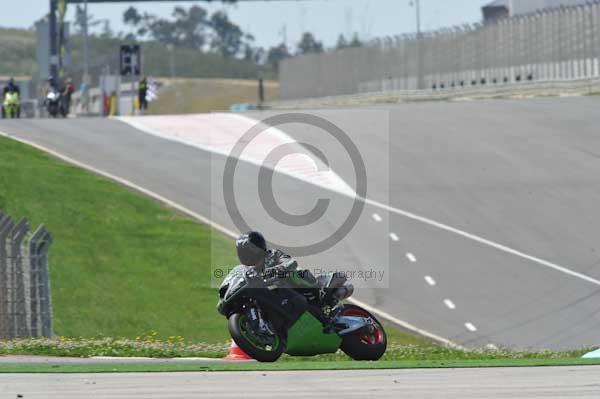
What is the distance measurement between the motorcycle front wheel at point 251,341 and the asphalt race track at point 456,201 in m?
8.32

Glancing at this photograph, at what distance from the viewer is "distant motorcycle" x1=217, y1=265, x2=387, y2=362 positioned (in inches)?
528

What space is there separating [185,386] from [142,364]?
2214mm

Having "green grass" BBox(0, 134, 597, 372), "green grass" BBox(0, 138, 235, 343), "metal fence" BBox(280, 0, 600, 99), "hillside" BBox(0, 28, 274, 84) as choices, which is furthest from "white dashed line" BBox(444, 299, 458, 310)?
"hillside" BBox(0, 28, 274, 84)

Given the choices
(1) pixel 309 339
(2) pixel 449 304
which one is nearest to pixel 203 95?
(2) pixel 449 304

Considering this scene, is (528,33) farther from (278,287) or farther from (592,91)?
(278,287)

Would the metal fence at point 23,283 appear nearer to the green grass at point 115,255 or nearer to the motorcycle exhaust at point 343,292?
the green grass at point 115,255

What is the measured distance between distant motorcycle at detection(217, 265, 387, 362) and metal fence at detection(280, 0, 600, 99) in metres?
35.0

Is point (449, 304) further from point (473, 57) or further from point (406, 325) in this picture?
point (473, 57)

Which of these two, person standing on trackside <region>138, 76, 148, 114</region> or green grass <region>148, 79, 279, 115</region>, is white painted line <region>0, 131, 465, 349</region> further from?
green grass <region>148, 79, 279, 115</region>

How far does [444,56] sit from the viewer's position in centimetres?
5906

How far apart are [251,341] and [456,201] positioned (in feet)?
54.8

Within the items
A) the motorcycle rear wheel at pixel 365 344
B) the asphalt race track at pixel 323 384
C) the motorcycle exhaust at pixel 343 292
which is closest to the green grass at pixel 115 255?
the motorcycle rear wheel at pixel 365 344

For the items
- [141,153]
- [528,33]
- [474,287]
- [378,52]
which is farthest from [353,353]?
[378,52]

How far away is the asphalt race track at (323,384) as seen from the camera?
10.2 m
